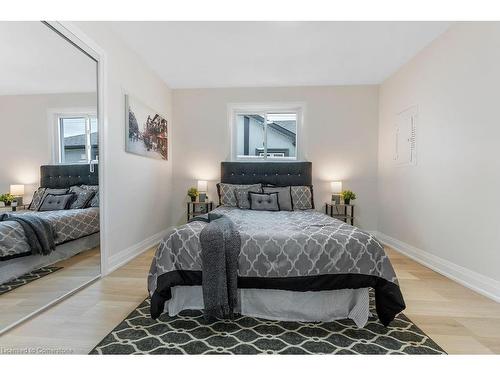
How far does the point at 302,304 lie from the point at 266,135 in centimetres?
337

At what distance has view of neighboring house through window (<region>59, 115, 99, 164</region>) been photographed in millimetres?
2238

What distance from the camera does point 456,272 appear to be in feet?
8.74

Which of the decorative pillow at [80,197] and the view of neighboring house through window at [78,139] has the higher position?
the view of neighboring house through window at [78,139]

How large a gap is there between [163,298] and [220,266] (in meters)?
0.48

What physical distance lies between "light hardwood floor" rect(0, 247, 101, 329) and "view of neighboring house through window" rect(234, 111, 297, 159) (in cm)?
290

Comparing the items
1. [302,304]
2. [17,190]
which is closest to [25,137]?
[17,190]

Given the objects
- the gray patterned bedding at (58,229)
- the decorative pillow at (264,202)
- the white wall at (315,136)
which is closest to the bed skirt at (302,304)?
the gray patterned bedding at (58,229)

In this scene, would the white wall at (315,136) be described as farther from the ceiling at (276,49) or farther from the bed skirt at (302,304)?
the bed skirt at (302,304)

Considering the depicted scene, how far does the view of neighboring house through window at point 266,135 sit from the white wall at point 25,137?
2944 millimetres

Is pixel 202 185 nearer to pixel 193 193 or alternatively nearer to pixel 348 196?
pixel 193 193

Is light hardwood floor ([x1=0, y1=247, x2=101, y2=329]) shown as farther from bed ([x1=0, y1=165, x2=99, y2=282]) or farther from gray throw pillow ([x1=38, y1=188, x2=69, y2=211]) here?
gray throw pillow ([x1=38, y1=188, x2=69, y2=211])

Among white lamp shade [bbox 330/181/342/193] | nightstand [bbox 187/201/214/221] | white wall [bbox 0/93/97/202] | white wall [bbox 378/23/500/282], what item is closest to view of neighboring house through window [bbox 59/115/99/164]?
white wall [bbox 0/93/97/202]

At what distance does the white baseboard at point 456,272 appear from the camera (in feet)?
7.44
